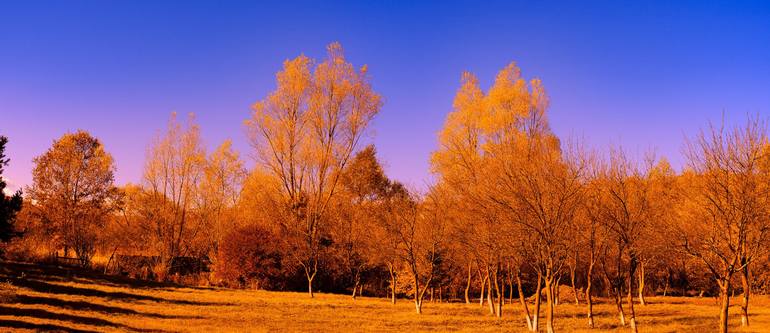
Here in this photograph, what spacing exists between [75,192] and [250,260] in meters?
17.5

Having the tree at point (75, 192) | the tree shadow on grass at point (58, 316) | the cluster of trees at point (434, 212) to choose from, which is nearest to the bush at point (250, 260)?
the cluster of trees at point (434, 212)

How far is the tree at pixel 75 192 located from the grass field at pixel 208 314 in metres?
9.86

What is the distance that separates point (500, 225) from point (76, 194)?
1576 inches

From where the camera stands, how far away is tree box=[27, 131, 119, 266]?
45906 millimetres

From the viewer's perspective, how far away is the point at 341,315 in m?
28.2

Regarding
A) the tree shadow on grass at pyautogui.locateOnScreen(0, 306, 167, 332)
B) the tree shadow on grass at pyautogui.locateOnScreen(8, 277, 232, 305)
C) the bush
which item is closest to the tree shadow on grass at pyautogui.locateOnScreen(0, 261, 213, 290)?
the tree shadow on grass at pyautogui.locateOnScreen(8, 277, 232, 305)

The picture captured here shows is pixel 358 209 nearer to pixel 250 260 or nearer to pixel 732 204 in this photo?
pixel 250 260

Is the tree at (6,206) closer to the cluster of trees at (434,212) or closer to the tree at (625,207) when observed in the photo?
the cluster of trees at (434,212)

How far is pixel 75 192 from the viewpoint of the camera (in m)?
47.4

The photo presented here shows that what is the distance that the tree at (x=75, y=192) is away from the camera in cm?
4591

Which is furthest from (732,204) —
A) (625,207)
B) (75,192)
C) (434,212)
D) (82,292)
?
(75,192)

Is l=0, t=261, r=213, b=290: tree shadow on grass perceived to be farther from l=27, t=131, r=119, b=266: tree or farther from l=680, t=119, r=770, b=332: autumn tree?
l=680, t=119, r=770, b=332: autumn tree

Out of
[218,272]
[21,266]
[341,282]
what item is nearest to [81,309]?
[21,266]

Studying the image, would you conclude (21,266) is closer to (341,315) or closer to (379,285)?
(341,315)
